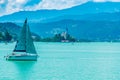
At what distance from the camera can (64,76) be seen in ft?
165

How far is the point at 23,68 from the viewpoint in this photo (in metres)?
61.3

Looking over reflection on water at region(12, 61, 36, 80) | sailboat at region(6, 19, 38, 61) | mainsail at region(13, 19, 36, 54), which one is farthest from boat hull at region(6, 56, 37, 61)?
mainsail at region(13, 19, 36, 54)

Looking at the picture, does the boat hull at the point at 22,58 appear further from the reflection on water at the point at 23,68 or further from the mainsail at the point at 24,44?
the mainsail at the point at 24,44

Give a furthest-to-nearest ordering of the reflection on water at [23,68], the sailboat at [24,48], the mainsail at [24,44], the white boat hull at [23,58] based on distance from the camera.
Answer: the mainsail at [24,44] → the sailboat at [24,48] → the white boat hull at [23,58] → the reflection on water at [23,68]

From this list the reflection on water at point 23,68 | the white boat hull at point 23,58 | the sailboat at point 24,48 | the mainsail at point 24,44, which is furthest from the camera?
the mainsail at point 24,44

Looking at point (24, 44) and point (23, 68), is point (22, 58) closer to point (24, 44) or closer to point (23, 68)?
point (24, 44)

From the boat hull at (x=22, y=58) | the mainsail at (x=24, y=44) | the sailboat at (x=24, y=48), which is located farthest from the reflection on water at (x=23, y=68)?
the mainsail at (x=24, y=44)

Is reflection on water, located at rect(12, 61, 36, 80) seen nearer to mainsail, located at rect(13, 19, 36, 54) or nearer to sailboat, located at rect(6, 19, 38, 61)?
sailboat, located at rect(6, 19, 38, 61)

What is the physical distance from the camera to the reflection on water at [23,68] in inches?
2001

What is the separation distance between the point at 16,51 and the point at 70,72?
1782 cm

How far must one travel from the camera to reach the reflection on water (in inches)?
2001

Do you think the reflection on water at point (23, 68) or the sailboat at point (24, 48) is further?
the sailboat at point (24, 48)

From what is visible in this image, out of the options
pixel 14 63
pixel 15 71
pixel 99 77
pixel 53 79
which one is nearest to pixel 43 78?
pixel 53 79

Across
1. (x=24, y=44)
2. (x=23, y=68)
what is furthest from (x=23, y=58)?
(x=23, y=68)
